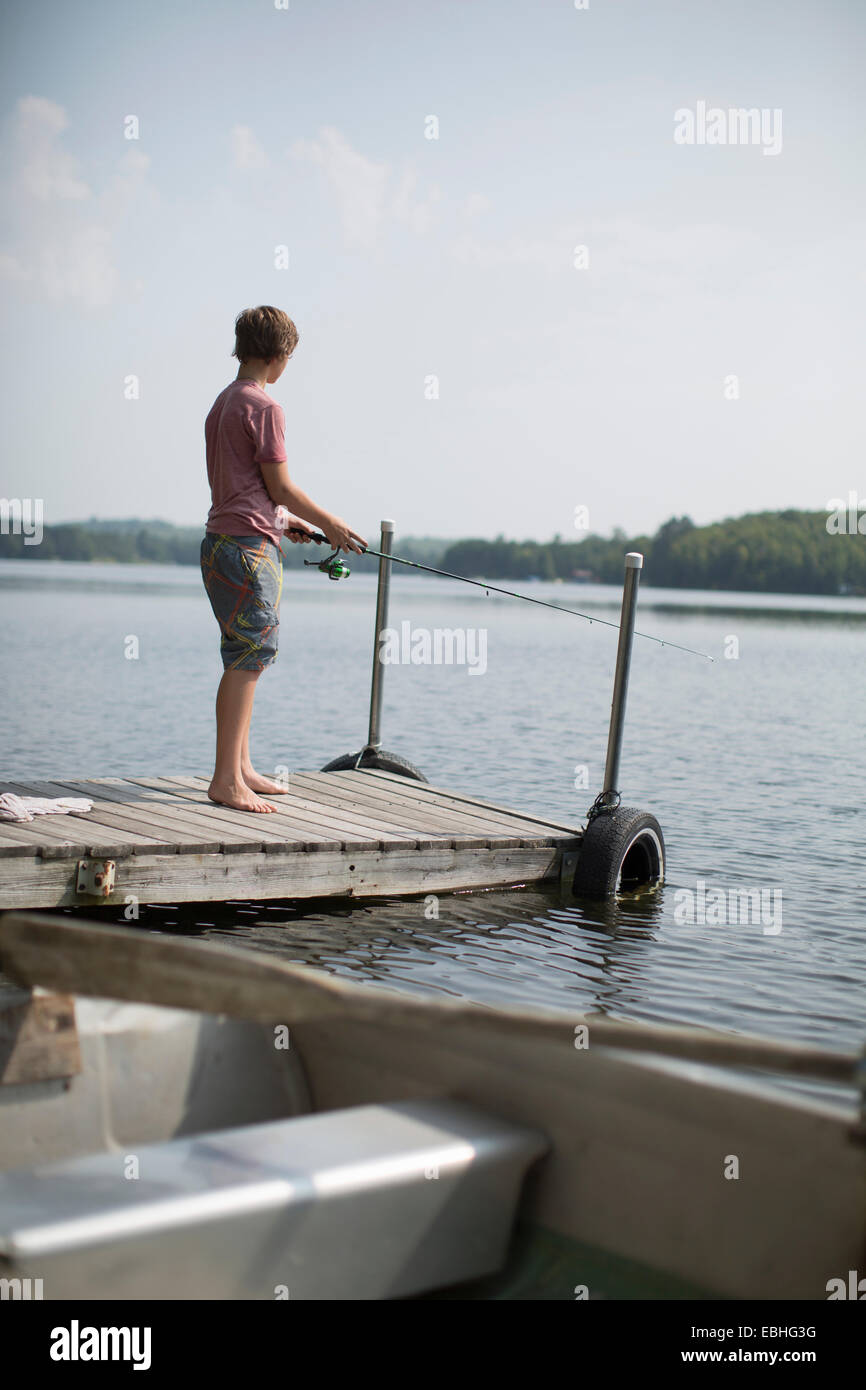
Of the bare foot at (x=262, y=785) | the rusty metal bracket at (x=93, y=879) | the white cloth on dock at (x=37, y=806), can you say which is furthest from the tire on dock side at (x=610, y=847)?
the rusty metal bracket at (x=93, y=879)

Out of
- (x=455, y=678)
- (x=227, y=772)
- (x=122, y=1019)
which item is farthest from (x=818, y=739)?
(x=122, y=1019)

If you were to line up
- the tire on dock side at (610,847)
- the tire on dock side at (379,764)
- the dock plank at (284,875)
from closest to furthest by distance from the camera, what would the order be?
the dock plank at (284,875)
the tire on dock side at (610,847)
the tire on dock side at (379,764)

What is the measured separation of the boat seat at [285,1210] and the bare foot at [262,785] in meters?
4.65

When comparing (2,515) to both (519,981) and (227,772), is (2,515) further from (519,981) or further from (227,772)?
(519,981)

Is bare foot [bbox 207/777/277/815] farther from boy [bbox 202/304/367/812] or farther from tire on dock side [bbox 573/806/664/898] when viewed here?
tire on dock side [bbox 573/806/664/898]

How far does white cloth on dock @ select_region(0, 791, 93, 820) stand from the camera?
6180 mm

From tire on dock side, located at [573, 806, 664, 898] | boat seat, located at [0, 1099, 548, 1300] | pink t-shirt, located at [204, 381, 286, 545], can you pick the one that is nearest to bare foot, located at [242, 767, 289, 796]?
pink t-shirt, located at [204, 381, 286, 545]

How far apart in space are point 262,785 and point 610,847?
2045 mm

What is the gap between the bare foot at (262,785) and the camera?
7473 mm

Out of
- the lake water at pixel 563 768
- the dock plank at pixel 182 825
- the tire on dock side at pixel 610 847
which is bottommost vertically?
the lake water at pixel 563 768

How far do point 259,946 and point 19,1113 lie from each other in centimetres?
368

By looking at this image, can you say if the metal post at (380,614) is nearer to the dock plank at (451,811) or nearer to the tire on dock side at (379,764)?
the tire on dock side at (379,764)

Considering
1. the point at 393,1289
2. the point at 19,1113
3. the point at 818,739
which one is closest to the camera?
the point at 393,1289
